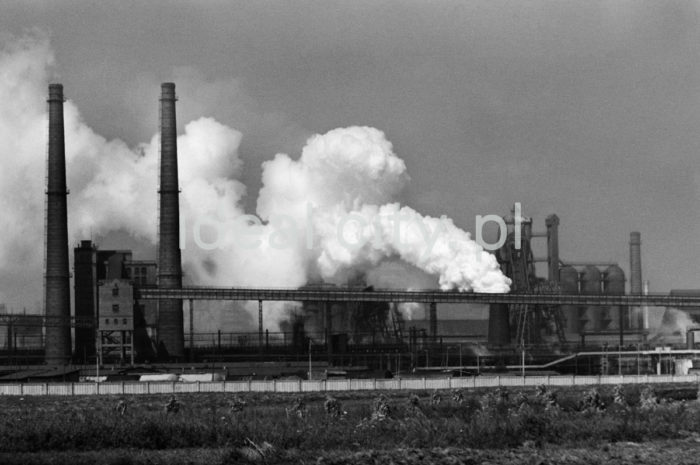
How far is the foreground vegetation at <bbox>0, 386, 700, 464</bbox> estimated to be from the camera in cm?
4284

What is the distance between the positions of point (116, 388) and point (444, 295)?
65499 millimetres

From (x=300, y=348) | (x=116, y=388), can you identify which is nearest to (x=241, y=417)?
(x=116, y=388)

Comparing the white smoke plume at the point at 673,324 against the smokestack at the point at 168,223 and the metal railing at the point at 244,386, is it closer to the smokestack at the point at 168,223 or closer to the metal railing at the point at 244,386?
the smokestack at the point at 168,223

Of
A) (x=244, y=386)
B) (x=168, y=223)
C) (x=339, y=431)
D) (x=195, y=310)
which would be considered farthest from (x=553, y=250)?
(x=339, y=431)

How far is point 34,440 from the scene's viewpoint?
4653 cm

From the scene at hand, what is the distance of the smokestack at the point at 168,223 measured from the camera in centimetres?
14388

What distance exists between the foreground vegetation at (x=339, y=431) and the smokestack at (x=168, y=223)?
257ft

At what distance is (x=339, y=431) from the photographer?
162 feet

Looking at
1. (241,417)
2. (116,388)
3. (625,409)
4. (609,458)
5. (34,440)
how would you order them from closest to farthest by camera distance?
(609,458) < (34,440) < (241,417) < (625,409) < (116,388)

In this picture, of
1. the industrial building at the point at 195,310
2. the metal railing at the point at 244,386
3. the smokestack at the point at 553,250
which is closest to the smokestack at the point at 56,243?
the industrial building at the point at 195,310

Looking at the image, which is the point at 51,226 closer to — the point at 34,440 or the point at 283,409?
the point at 283,409

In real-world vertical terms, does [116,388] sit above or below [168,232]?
below

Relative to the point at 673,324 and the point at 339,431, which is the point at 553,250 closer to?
the point at 673,324

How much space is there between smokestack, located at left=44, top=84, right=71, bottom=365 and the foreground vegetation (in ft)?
247
